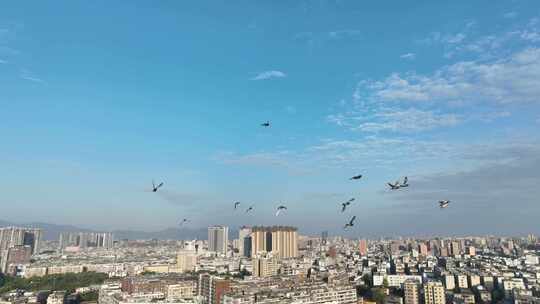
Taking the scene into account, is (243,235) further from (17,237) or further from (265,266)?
(17,237)

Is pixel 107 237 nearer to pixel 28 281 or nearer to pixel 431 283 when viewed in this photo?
pixel 28 281

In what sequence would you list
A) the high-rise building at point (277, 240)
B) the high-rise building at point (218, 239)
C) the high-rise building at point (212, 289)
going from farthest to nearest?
→ the high-rise building at point (218, 239) < the high-rise building at point (277, 240) < the high-rise building at point (212, 289)

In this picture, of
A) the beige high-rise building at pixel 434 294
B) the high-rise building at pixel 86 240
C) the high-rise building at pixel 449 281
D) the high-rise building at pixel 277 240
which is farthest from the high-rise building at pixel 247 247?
the high-rise building at pixel 86 240

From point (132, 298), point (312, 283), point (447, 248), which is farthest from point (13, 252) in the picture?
point (447, 248)

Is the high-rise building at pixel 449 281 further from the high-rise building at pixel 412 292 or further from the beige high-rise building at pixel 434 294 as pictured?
the beige high-rise building at pixel 434 294

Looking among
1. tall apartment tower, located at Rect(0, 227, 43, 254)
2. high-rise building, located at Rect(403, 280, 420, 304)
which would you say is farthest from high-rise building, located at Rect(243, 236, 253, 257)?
tall apartment tower, located at Rect(0, 227, 43, 254)
